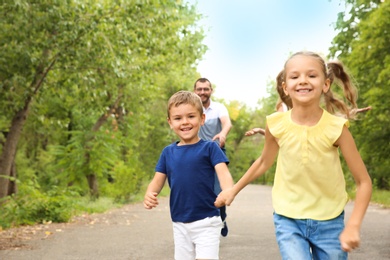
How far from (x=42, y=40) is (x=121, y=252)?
23.7 feet

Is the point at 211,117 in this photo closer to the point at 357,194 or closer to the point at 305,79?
the point at 305,79

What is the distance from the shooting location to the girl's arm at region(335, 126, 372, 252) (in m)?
3.46

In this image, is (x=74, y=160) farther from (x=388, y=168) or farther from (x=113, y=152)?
(x=388, y=168)

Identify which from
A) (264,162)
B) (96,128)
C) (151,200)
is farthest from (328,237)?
(96,128)

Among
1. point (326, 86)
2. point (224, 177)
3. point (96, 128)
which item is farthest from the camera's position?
point (96, 128)

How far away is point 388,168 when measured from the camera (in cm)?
2302

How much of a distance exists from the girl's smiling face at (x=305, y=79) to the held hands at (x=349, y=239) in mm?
841

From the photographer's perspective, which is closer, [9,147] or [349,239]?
[349,239]

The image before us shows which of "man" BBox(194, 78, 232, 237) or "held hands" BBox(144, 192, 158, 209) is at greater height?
"man" BBox(194, 78, 232, 237)

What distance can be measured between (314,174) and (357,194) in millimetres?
298

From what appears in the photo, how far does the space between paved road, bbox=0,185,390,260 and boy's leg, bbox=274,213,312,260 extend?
4.34m

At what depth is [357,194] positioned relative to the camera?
366 centimetres

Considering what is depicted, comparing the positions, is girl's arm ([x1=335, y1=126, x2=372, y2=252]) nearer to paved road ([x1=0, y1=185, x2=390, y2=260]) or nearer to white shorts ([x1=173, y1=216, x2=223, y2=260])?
white shorts ([x1=173, y1=216, x2=223, y2=260])

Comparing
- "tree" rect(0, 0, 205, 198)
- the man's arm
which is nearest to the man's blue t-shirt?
the man's arm
